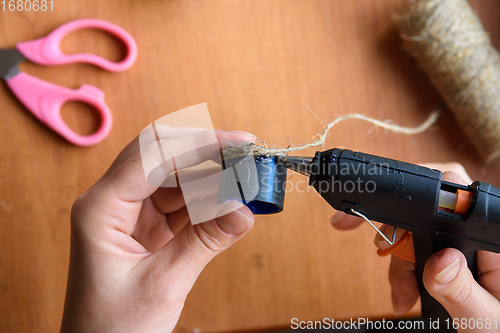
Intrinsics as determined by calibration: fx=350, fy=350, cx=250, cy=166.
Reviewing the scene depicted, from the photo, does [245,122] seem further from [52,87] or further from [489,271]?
[489,271]

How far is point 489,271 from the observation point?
657mm

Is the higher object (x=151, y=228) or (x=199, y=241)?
(x=199, y=241)

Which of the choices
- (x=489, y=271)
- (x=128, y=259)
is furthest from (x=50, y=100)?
(x=489, y=271)

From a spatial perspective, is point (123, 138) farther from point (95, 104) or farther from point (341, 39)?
point (341, 39)

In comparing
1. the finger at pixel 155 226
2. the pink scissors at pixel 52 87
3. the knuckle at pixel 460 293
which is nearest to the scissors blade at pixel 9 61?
the pink scissors at pixel 52 87

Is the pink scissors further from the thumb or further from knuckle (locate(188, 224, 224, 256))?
the thumb

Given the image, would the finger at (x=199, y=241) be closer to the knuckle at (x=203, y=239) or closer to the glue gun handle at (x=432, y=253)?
the knuckle at (x=203, y=239)

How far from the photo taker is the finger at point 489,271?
2.12ft

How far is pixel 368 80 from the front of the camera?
103 centimetres

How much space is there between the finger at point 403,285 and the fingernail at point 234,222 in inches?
17.5

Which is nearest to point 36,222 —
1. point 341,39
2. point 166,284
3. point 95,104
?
point 95,104

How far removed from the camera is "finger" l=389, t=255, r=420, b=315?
79 cm

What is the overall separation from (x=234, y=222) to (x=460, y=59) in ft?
2.68

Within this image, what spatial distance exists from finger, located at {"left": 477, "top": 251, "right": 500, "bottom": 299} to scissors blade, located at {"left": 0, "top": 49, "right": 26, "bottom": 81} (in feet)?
3.72
